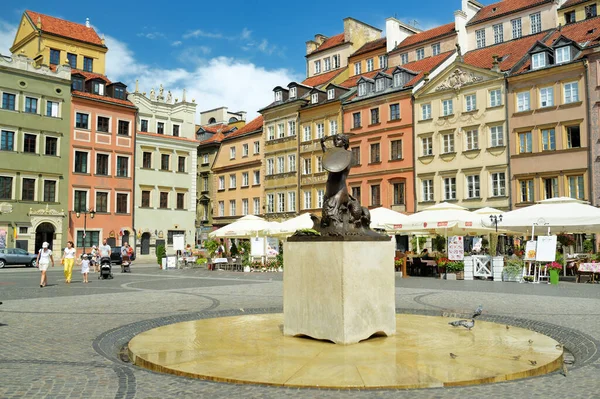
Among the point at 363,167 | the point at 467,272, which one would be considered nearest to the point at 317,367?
the point at 467,272

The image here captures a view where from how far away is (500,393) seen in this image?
5.84 metres

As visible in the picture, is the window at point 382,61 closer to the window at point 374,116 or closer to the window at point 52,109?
the window at point 374,116

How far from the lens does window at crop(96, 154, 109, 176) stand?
48.2 metres

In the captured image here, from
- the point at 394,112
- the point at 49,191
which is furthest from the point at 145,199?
the point at 394,112

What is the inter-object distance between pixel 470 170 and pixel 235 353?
33.8 meters

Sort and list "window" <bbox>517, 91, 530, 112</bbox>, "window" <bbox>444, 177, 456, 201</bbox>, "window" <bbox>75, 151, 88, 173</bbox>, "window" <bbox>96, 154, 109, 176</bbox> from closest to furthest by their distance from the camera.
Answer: "window" <bbox>517, 91, 530, 112</bbox>
"window" <bbox>444, 177, 456, 201</bbox>
"window" <bbox>75, 151, 88, 173</bbox>
"window" <bbox>96, 154, 109, 176</bbox>

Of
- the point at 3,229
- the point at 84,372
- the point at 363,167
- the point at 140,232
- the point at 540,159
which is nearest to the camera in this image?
the point at 84,372

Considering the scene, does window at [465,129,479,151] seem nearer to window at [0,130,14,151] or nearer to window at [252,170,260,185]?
window at [252,170,260,185]

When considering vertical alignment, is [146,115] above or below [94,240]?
above

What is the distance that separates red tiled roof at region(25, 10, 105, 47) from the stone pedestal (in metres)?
50.4

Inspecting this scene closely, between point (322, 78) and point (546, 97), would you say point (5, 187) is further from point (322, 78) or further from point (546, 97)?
point (546, 97)

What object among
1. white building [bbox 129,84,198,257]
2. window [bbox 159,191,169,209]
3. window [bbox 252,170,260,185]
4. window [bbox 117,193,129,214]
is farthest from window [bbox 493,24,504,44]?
window [bbox 117,193,129,214]

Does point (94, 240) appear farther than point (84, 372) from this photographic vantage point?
Yes

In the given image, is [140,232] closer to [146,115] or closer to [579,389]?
[146,115]
